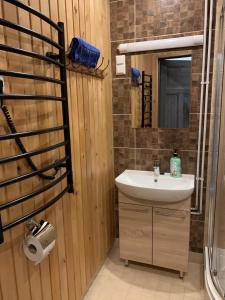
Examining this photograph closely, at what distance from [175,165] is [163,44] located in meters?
1.06

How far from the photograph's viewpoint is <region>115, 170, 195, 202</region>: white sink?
6.08 feet

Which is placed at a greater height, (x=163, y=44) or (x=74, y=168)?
(x=163, y=44)

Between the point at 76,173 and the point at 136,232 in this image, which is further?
the point at 136,232

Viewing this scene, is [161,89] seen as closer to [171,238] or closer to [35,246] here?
[171,238]

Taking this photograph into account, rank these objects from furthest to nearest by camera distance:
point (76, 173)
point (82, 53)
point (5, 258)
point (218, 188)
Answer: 1. point (218, 188)
2. point (76, 173)
3. point (82, 53)
4. point (5, 258)

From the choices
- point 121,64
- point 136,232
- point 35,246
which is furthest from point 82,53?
point 136,232

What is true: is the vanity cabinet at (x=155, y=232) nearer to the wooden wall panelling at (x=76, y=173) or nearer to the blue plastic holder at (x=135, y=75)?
the wooden wall panelling at (x=76, y=173)

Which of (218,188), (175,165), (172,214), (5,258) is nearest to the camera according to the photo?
(5,258)

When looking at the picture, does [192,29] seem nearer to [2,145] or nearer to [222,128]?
[222,128]

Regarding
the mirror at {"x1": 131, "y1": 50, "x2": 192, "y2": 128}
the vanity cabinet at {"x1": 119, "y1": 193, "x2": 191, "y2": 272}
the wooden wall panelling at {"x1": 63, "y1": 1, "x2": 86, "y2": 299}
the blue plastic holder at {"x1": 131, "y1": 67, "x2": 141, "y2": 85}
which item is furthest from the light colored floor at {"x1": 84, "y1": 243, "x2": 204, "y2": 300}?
the blue plastic holder at {"x1": 131, "y1": 67, "x2": 141, "y2": 85}

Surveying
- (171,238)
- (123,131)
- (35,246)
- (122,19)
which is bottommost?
(171,238)

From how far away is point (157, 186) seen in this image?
204 centimetres

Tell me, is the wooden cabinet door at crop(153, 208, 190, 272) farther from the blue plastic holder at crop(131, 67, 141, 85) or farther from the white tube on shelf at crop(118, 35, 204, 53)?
the white tube on shelf at crop(118, 35, 204, 53)

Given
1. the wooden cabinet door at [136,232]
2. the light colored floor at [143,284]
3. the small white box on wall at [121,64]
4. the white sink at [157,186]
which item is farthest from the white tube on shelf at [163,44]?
the light colored floor at [143,284]
